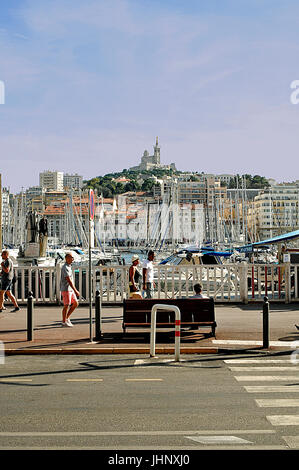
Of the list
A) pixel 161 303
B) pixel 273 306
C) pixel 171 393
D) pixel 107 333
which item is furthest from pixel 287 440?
pixel 273 306

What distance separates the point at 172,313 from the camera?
14336 millimetres

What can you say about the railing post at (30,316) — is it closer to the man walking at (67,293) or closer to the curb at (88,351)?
the curb at (88,351)

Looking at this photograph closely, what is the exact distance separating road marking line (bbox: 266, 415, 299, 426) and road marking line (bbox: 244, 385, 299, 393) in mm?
1522

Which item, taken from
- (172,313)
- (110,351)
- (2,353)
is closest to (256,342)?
(172,313)

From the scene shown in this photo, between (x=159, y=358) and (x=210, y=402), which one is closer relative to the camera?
(x=210, y=402)

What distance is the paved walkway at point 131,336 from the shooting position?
13055mm

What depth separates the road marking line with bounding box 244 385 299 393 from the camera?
9.47m

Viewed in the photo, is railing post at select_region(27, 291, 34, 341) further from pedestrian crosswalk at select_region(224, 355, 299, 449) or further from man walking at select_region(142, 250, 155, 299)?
pedestrian crosswalk at select_region(224, 355, 299, 449)

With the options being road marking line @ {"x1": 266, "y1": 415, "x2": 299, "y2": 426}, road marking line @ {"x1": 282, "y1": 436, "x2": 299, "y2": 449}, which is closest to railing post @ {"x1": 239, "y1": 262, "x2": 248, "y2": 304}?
road marking line @ {"x1": 266, "y1": 415, "x2": 299, "y2": 426}

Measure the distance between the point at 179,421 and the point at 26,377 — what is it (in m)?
3.80

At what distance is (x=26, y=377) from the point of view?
1070cm

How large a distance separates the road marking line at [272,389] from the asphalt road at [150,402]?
1cm

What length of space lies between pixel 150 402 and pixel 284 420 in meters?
1.93
